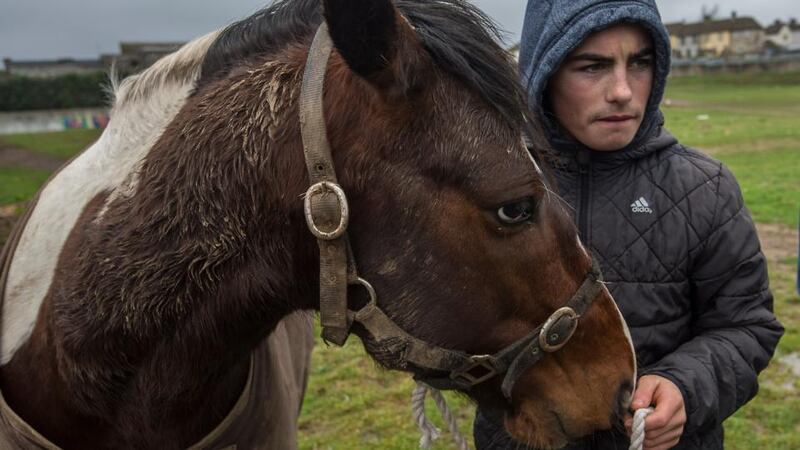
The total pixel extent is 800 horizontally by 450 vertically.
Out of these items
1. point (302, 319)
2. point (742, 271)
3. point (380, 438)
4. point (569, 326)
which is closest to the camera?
point (569, 326)

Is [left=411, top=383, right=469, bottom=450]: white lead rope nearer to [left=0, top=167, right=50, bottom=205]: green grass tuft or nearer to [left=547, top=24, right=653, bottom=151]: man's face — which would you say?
[left=547, top=24, right=653, bottom=151]: man's face

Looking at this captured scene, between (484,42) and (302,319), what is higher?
(484,42)

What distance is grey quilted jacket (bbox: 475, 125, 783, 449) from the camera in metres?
2.08

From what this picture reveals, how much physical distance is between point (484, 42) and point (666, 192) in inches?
36.3

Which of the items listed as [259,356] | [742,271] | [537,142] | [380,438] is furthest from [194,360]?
[380,438]

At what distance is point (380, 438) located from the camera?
4.66 m

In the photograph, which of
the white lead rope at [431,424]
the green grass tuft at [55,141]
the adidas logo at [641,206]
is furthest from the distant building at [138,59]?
the green grass tuft at [55,141]

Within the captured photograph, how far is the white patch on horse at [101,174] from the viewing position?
1858 mm

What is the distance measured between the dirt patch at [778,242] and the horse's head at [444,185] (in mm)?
7390

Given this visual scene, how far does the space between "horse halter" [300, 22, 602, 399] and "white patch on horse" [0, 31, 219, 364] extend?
47 cm

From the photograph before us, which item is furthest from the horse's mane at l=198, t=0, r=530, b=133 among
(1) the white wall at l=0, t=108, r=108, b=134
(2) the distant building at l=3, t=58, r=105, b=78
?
(2) the distant building at l=3, t=58, r=105, b=78

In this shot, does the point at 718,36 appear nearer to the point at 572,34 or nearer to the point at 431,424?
the point at 572,34

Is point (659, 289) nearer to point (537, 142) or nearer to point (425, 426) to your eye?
point (537, 142)

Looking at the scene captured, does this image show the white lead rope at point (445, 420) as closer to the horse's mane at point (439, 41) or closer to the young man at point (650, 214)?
the young man at point (650, 214)
